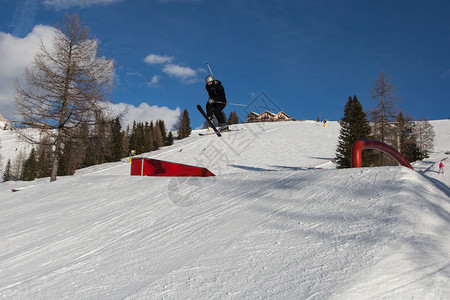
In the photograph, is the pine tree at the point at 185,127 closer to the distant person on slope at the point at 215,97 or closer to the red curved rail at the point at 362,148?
the distant person on slope at the point at 215,97

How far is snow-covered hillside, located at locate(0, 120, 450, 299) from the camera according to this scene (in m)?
2.38

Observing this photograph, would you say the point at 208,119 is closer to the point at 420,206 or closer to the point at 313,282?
the point at 420,206

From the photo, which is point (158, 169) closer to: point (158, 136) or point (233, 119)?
point (158, 136)

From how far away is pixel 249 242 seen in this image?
11.2 ft

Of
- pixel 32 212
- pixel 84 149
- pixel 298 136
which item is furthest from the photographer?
pixel 298 136

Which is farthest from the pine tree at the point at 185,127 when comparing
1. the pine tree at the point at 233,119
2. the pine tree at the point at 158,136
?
the pine tree at the point at 233,119

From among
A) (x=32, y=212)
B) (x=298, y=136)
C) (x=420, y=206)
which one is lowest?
(x=32, y=212)

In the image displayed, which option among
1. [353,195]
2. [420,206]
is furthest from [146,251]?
[420,206]

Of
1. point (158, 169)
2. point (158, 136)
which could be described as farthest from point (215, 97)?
point (158, 136)

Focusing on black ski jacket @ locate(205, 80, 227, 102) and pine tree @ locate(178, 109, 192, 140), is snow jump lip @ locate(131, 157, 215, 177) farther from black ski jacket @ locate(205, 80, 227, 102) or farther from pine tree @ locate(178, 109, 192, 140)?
pine tree @ locate(178, 109, 192, 140)

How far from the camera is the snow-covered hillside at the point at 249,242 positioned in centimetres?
238

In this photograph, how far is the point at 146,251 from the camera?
3.74 meters

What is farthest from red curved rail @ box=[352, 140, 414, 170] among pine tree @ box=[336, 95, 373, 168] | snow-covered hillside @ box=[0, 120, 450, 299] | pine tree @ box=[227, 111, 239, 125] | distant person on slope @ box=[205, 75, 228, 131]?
pine tree @ box=[227, 111, 239, 125]

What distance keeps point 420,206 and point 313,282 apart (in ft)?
6.83
